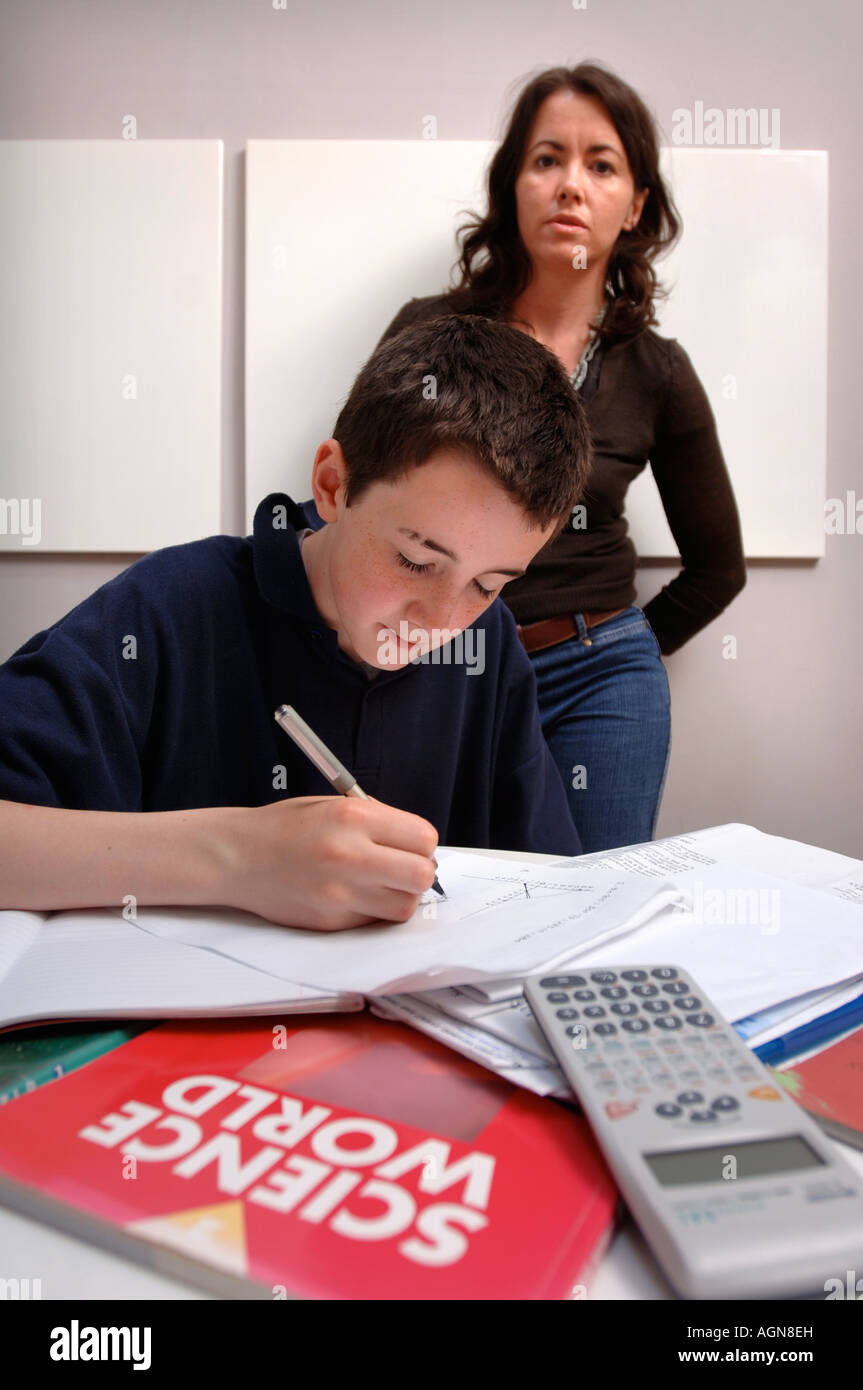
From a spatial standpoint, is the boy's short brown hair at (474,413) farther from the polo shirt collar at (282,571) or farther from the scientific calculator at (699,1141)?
the scientific calculator at (699,1141)

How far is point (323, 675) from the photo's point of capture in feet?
2.82

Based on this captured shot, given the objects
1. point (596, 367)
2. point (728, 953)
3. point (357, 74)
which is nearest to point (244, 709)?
point (728, 953)

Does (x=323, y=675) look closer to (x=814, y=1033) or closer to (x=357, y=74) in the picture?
(x=814, y=1033)

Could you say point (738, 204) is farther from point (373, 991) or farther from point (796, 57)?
point (373, 991)

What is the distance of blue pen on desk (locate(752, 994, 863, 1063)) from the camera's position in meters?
0.41

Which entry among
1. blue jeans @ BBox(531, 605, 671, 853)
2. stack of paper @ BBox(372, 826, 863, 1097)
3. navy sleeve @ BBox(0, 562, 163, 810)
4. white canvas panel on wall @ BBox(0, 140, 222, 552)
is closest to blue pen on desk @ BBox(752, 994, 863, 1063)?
stack of paper @ BBox(372, 826, 863, 1097)

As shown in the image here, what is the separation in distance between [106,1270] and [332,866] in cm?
25


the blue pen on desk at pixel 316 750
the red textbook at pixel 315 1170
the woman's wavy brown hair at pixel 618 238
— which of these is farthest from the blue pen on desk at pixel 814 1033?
the woman's wavy brown hair at pixel 618 238

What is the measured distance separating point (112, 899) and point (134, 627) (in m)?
0.31

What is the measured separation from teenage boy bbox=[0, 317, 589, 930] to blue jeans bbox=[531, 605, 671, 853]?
1.09 feet

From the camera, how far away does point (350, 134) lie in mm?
1560

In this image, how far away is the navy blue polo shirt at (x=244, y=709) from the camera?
715 millimetres

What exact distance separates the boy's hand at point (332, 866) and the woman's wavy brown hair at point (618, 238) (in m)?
1.06
